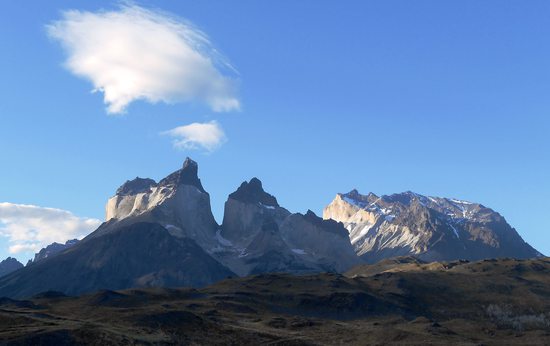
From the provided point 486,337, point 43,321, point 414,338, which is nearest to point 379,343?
point 414,338

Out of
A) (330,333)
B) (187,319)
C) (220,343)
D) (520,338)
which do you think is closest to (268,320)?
(330,333)

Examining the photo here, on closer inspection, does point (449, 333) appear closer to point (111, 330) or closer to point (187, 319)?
point (187, 319)

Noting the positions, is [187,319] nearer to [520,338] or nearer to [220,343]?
[220,343]

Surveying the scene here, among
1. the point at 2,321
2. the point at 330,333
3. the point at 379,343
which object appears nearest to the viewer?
the point at 2,321

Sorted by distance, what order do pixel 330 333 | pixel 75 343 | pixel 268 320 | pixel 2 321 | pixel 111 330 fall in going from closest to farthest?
pixel 75 343
pixel 111 330
pixel 2 321
pixel 330 333
pixel 268 320

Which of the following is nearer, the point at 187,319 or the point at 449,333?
the point at 187,319

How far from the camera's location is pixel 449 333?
14812 centimetres

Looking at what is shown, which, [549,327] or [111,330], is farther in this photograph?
[549,327]

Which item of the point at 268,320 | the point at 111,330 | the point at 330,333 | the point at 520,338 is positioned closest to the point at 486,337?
the point at 520,338

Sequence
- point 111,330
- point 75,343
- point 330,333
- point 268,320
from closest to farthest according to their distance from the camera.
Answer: point 75,343
point 111,330
point 330,333
point 268,320

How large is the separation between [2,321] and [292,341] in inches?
2047

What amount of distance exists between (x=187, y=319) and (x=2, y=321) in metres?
34.8

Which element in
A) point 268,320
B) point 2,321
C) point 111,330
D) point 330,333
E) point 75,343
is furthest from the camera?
point 268,320

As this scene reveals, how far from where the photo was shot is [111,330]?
110375 mm
